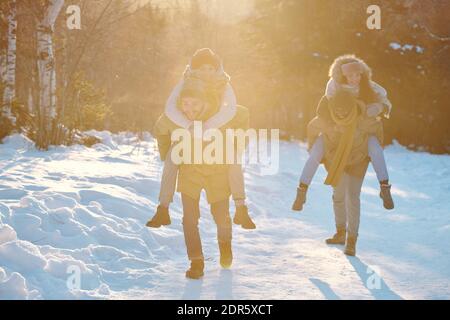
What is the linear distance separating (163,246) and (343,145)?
84.1 inches

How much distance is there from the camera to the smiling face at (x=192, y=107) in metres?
4.15

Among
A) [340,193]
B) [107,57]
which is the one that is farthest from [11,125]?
[107,57]

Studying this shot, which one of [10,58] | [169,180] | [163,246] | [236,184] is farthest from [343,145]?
[10,58]

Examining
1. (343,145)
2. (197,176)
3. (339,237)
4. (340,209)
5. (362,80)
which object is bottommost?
(339,237)

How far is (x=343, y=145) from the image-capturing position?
199 inches

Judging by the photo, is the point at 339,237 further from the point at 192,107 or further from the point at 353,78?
the point at 192,107

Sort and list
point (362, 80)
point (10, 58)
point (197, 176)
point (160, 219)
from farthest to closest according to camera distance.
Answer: point (10, 58) → point (362, 80) → point (197, 176) → point (160, 219)

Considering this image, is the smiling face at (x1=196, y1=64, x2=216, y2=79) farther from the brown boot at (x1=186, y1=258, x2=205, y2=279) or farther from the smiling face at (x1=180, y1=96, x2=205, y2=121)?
the brown boot at (x1=186, y1=258, x2=205, y2=279)

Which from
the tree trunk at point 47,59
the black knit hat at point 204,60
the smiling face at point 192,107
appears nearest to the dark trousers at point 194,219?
the smiling face at point 192,107

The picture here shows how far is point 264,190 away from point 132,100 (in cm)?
2873

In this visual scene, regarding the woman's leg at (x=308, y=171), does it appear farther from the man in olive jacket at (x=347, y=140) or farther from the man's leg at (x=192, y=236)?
the man's leg at (x=192, y=236)

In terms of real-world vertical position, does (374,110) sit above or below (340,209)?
above

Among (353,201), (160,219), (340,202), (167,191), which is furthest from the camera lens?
(340,202)

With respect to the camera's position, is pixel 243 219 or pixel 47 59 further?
pixel 47 59
